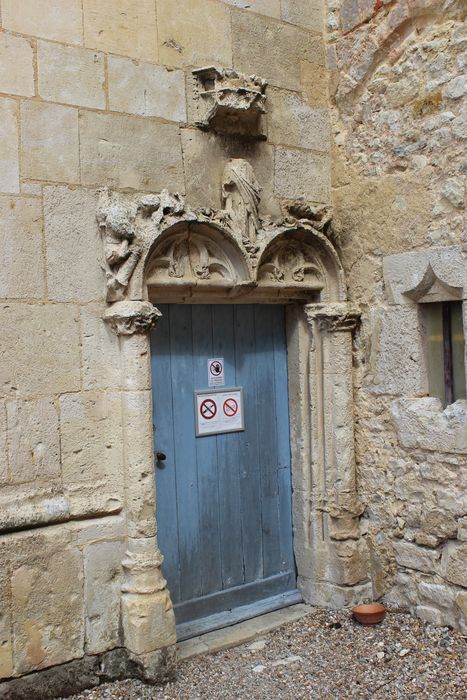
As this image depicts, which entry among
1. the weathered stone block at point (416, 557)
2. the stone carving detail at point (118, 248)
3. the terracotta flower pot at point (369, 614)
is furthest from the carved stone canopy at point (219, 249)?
the terracotta flower pot at point (369, 614)

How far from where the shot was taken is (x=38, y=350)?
312 cm

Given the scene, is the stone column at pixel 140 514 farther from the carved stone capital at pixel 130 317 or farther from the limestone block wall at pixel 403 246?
the limestone block wall at pixel 403 246

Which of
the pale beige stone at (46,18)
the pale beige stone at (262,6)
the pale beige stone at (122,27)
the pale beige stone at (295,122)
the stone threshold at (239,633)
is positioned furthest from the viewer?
the pale beige stone at (295,122)

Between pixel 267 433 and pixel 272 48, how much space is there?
225 centimetres

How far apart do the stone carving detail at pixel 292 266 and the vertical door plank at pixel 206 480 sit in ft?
1.35

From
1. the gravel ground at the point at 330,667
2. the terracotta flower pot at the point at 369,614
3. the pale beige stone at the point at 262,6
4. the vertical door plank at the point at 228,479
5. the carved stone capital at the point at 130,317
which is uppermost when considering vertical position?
the pale beige stone at the point at 262,6

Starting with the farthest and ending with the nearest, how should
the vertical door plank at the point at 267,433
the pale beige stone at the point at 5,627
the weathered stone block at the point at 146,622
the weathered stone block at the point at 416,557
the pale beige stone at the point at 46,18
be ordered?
the vertical door plank at the point at 267,433, the weathered stone block at the point at 416,557, the weathered stone block at the point at 146,622, the pale beige stone at the point at 46,18, the pale beige stone at the point at 5,627

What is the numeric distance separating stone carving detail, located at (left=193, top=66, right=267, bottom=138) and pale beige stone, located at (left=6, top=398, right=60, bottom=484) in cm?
172

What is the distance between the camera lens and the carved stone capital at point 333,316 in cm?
397

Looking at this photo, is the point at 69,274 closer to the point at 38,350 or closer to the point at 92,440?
the point at 38,350

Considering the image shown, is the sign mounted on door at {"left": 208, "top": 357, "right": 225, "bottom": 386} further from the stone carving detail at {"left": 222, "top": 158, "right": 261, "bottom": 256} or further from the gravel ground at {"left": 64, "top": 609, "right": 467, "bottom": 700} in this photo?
the gravel ground at {"left": 64, "top": 609, "right": 467, "bottom": 700}

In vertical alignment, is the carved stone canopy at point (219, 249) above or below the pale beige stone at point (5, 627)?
above

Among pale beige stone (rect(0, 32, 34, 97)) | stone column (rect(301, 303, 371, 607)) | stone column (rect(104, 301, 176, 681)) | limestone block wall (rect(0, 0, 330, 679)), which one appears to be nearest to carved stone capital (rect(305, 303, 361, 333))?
stone column (rect(301, 303, 371, 607))

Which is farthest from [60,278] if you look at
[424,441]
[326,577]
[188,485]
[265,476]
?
[326,577]
